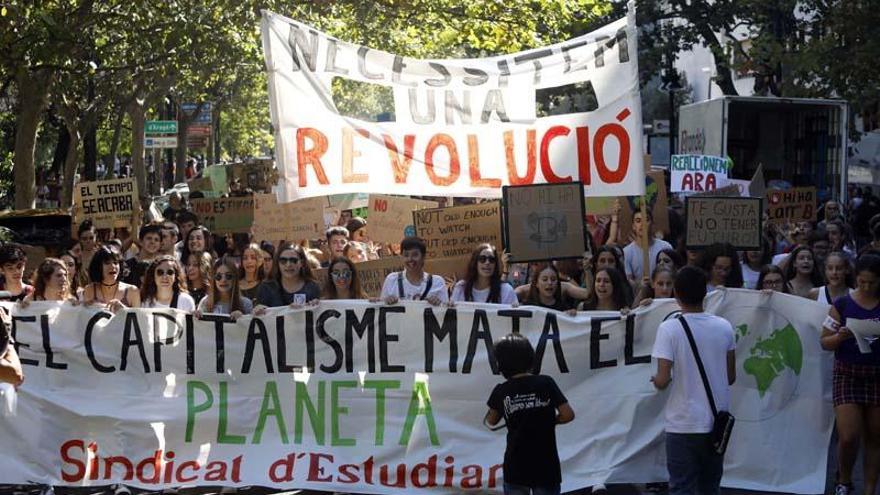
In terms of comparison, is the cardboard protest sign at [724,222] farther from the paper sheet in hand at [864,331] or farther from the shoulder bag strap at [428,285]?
the paper sheet in hand at [864,331]

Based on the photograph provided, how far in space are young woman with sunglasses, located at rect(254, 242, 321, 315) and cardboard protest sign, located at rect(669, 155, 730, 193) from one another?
9.74m

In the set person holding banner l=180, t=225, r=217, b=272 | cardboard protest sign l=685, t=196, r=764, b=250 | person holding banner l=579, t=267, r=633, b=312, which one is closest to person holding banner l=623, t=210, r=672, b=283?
cardboard protest sign l=685, t=196, r=764, b=250

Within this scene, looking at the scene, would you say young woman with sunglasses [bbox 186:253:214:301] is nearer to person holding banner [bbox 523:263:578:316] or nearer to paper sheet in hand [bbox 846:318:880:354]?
person holding banner [bbox 523:263:578:316]

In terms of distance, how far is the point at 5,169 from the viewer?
88.1 ft

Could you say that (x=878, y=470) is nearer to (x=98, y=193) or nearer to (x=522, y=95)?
(x=522, y=95)

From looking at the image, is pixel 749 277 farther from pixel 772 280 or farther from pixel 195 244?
pixel 195 244

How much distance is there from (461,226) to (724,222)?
214 centimetres

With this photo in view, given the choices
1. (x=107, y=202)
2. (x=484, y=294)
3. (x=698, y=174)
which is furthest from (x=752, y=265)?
(x=698, y=174)

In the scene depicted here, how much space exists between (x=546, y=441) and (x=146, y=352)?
3.27 meters

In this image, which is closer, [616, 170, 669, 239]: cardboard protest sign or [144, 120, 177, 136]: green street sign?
[616, 170, 669, 239]: cardboard protest sign

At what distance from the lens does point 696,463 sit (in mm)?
6859

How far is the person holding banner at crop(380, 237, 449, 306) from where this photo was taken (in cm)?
966

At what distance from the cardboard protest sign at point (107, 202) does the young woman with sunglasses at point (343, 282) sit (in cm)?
487

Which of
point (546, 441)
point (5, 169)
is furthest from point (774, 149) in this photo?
point (546, 441)
